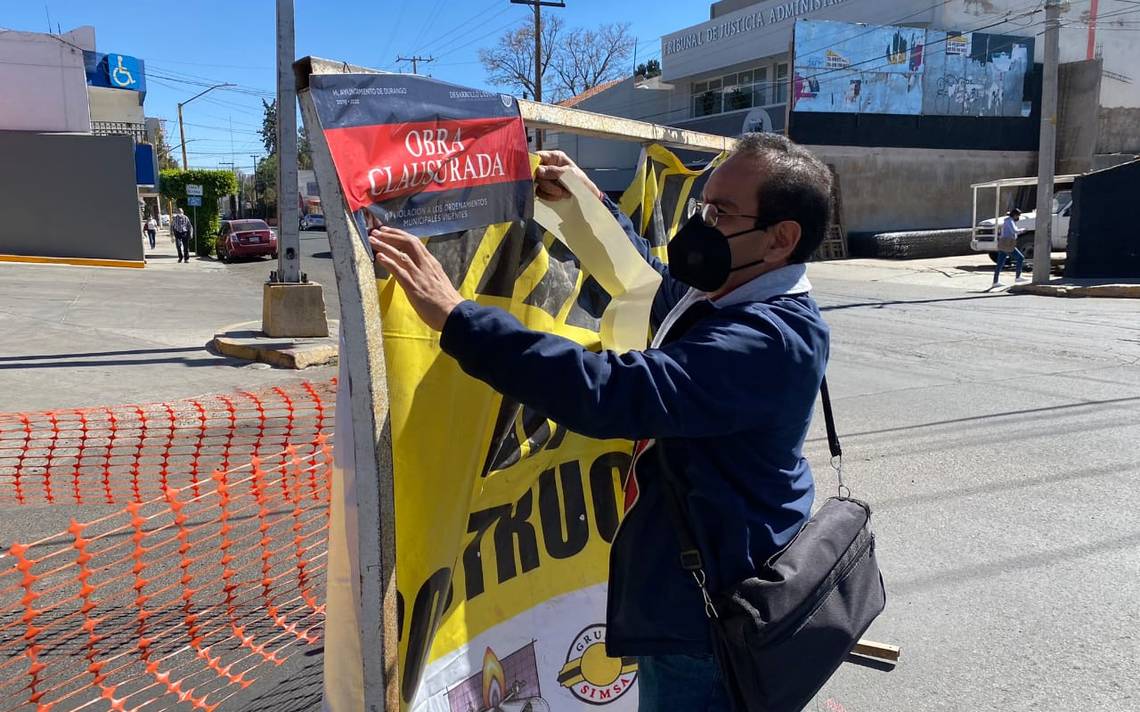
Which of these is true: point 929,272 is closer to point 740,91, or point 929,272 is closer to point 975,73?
point 975,73

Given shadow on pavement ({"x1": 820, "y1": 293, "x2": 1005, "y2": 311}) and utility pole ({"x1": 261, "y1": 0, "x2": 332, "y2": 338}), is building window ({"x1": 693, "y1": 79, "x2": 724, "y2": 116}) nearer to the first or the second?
shadow on pavement ({"x1": 820, "y1": 293, "x2": 1005, "y2": 311})

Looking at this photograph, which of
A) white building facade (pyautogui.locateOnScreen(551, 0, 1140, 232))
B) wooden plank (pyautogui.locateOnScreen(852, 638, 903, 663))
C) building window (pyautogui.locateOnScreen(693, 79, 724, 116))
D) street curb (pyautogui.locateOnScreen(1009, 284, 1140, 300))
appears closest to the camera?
wooden plank (pyautogui.locateOnScreen(852, 638, 903, 663))

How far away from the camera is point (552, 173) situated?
7.38 feet

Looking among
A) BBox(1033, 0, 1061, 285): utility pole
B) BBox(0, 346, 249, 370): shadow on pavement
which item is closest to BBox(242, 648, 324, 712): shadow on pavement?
BBox(0, 346, 249, 370): shadow on pavement

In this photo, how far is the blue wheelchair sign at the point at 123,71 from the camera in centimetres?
2441

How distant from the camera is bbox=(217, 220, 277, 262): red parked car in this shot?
28.6 m

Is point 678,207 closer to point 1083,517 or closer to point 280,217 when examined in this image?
point 1083,517

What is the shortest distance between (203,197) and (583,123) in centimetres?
3375

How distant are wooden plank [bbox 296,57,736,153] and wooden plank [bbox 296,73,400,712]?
0.04 meters

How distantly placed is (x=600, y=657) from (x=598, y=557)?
30 cm

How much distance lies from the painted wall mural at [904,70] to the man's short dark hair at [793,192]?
30.5m

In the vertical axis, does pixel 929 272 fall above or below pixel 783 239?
below

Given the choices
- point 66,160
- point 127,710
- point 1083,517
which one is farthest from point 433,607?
point 66,160

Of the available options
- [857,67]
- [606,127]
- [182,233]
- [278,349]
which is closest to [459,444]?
[606,127]
